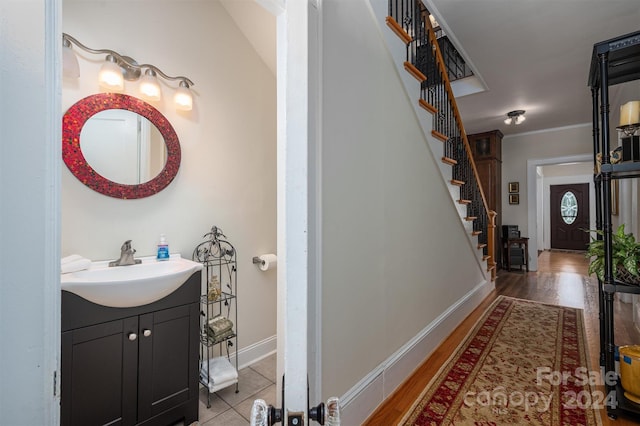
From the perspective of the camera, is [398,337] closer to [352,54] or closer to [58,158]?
[352,54]

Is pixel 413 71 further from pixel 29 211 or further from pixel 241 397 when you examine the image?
pixel 241 397

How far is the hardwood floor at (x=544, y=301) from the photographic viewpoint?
1619mm

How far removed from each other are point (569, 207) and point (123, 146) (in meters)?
11.2

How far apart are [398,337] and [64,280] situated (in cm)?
183

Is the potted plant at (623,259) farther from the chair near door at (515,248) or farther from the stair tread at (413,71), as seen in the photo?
the chair near door at (515,248)

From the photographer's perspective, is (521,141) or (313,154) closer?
(313,154)

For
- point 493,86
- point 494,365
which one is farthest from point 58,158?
point 493,86

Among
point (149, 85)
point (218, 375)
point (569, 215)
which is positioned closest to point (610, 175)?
point (218, 375)

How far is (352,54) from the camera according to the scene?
145 centimetres

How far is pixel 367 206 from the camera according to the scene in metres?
1.55

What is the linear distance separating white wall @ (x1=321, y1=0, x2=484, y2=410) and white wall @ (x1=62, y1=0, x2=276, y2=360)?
3.52 ft

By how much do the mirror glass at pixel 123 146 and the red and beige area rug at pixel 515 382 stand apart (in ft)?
6.92

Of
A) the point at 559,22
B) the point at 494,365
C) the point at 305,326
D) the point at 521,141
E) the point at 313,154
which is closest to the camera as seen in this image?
the point at 305,326

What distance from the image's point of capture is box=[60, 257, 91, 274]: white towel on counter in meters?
1.30
